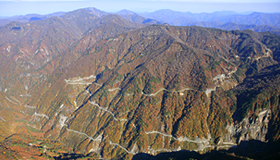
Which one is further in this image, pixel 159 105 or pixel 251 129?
pixel 159 105

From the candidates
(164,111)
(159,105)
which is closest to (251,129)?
(164,111)

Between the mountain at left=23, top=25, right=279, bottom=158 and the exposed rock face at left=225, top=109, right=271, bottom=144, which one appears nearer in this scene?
the exposed rock face at left=225, top=109, right=271, bottom=144

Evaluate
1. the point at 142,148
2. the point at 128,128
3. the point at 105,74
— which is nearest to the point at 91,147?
the point at 128,128

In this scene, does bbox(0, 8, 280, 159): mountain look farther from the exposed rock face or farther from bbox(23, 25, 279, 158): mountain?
bbox(23, 25, 279, 158): mountain

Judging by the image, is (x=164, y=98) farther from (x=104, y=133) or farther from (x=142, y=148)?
(x=104, y=133)

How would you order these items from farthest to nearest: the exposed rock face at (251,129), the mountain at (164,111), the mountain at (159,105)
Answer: the mountain at (159,105), the mountain at (164,111), the exposed rock face at (251,129)

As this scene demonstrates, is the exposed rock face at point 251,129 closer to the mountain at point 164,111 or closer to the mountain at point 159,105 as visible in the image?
the mountain at point 164,111

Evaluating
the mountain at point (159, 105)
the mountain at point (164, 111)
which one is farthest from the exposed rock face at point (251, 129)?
the mountain at point (159, 105)

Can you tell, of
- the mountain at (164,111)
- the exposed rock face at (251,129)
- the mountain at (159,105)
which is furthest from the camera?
the mountain at (159,105)

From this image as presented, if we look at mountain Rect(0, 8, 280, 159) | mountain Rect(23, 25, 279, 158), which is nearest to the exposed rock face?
mountain Rect(0, 8, 280, 159)

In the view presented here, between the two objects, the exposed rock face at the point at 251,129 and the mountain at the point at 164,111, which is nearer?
the exposed rock face at the point at 251,129

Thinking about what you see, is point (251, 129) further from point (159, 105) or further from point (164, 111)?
point (159, 105)

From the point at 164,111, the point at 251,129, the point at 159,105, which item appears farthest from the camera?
the point at 159,105
